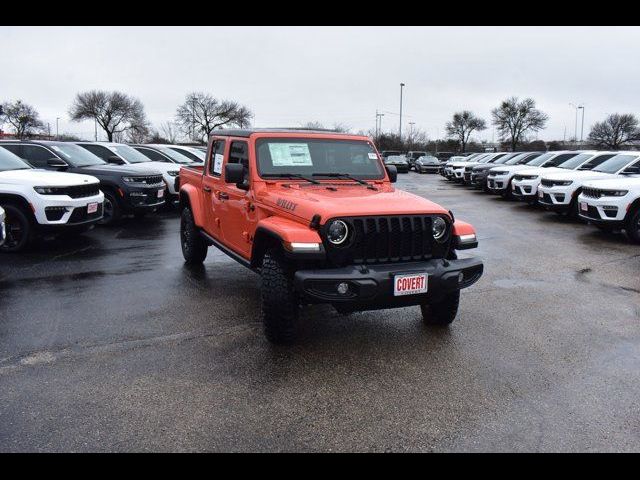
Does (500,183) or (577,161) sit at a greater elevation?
(577,161)

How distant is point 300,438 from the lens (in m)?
3.17

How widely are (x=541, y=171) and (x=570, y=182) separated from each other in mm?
2748

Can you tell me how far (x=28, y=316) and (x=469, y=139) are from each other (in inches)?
2642

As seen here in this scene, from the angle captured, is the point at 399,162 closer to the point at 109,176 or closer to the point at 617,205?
the point at 617,205

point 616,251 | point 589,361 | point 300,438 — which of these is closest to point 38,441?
point 300,438

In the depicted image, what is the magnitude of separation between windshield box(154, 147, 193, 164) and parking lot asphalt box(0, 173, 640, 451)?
9164mm

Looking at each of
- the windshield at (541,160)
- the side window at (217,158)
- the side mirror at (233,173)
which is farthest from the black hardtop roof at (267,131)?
the windshield at (541,160)

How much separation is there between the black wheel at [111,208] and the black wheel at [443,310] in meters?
8.02

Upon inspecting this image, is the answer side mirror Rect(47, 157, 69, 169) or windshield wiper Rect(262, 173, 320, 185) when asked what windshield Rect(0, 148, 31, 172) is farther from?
windshield wiper Rect(262, 173, 320, 185)

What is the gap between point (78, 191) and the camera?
874 cm

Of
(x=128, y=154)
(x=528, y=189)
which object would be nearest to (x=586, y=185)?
(x=528, y=189)

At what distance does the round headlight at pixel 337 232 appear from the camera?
168 inches

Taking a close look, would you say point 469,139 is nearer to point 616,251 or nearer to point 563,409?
point 616,251

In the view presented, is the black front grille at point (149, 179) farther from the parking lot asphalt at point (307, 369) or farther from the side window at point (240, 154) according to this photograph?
the side window at point (240, 154)
